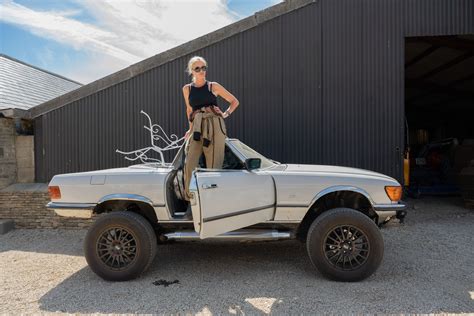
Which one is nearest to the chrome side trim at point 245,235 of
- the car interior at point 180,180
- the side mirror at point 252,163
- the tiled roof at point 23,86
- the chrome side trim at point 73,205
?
the car interior at point 180,180

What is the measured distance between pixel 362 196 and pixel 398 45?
4.07 meters

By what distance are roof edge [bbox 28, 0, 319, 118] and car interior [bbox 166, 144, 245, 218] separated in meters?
3.16

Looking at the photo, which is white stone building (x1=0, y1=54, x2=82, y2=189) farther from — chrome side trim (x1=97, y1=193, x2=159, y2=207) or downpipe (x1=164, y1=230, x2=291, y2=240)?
downpipe (x1=164, y1=230, x2=291, y2=240)

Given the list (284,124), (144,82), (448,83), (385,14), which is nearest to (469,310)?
(284,124)

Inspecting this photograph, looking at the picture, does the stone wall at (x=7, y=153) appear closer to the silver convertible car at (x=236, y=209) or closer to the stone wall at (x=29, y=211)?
the stone wall at (x=29, y=211)

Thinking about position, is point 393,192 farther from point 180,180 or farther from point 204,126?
point 180,180

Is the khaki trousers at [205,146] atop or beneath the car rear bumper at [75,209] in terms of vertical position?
atop

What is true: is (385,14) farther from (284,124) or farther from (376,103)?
(284,124)

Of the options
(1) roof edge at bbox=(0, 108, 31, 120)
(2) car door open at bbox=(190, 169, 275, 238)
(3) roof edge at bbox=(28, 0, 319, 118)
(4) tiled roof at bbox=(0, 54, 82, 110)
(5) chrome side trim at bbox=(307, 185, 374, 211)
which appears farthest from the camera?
(4) tiled roof at bbox=(0, 54, 82, 110)

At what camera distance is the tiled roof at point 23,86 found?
7371 mm

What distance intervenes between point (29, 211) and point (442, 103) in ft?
63.2

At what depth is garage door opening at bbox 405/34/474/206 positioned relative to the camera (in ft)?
28.8

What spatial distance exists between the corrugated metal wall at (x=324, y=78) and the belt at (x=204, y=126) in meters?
2.67

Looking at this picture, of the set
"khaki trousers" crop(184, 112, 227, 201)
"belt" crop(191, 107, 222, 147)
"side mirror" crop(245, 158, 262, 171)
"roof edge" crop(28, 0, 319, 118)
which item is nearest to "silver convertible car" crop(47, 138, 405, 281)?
"side mirror" crop(245, 158, 262, 171)
